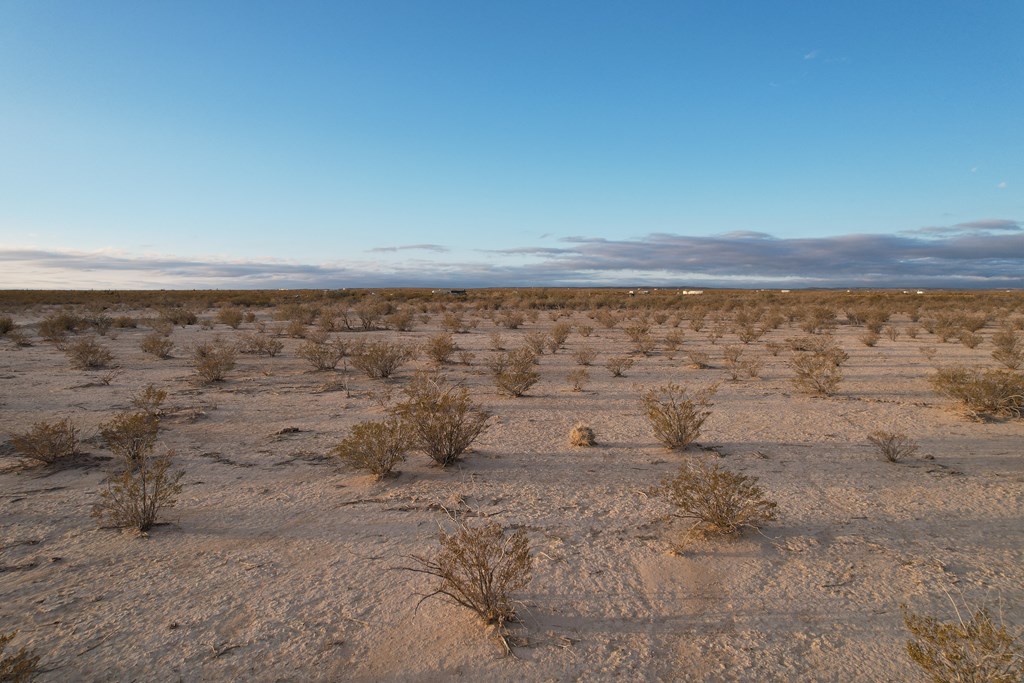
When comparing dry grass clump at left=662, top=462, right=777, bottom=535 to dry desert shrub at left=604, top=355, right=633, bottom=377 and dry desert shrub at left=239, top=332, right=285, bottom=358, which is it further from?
dry desert shrub at left=239, top=332, right=285, bottom=358

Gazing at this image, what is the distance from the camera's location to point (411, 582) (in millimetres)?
4242

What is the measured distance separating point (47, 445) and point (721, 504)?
7832mm

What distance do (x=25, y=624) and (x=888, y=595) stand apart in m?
6.05

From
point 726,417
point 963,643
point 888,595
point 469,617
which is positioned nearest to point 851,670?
point 963,643

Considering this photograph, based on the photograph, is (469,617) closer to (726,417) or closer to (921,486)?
(921,486)

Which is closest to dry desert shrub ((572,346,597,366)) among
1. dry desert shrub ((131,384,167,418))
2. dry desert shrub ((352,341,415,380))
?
dry desert shrub ((352,341,415,380))

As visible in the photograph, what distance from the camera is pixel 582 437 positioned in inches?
305

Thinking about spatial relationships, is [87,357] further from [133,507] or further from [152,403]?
[133,507]

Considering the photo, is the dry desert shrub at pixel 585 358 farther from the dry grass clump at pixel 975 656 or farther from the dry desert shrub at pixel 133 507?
the dry grass clump at pixel 975 656

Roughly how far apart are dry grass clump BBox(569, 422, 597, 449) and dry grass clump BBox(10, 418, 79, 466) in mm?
6490

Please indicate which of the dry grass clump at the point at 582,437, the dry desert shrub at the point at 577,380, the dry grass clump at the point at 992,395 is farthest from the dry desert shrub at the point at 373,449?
the dry grass clump at the point at 992,395

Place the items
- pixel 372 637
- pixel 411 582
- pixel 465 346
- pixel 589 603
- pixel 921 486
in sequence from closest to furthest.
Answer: pixel 372 637, pixel 589 603, pixel 411 582, pixel 921 486, pixel 465 346

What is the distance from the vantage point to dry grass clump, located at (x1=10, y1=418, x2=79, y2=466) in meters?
6.57

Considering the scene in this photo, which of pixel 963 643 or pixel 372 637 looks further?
pixel 372 637
